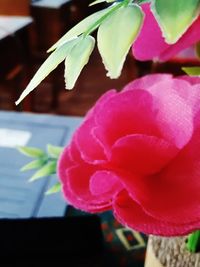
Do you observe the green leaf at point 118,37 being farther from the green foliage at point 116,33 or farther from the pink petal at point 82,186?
the pink petal at point 82,186

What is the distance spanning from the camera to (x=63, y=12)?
3.37m

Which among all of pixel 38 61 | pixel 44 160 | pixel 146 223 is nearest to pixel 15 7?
pixel 38 61

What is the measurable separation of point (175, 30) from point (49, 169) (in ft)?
1.02

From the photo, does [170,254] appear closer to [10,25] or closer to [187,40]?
[187,40]

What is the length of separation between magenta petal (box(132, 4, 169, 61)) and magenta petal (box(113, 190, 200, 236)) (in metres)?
0.10

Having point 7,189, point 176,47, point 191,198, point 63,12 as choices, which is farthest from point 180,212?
point 63,12

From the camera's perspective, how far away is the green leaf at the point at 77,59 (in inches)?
6.9

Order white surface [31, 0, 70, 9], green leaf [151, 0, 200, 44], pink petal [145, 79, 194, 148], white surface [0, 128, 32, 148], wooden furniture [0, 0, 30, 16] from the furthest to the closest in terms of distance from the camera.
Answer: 1. white surface [31, 0, 70, 9]
2. wooden furniture [0, 0, 30, 16]
3. white surface [0, 128, 32, 148]
4. pink petal [145, 79, 194, 148]
5. green leaf [151, 0, 200, 44]

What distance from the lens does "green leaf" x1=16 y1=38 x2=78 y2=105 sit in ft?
0.58

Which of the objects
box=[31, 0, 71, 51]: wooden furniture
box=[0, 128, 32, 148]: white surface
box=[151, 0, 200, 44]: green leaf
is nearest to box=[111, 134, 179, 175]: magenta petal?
box=[151, 0, 200, 44]: green leaf

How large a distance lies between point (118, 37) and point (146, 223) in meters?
0.12

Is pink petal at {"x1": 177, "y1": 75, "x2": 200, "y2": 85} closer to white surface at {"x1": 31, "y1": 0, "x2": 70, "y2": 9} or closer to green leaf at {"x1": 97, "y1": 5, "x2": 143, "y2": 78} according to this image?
green leaf at {"x1": 97, "y1": 5, "x2": 143, "y2": 78}

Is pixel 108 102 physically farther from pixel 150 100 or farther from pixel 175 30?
pixel 175 30

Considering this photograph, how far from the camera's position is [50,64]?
180mm
